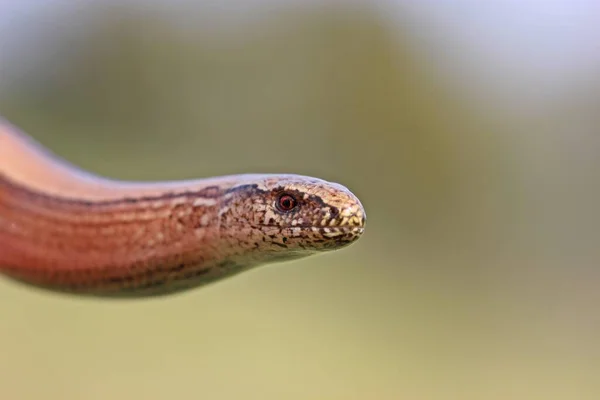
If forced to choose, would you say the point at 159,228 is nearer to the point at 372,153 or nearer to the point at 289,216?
the point at 289,216

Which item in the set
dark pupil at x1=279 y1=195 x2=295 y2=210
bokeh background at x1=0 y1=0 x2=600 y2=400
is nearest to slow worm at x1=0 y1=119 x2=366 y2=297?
dark pupil at x1=279 y1=195 x2=295 y2=210

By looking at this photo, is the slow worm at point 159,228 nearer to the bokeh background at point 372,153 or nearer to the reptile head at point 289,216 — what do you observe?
the reptile head at point 289,216

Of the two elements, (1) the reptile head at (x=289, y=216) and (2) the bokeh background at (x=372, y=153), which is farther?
(2) the bokeh background at (x=372, y=153)

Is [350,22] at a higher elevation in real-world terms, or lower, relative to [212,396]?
higher

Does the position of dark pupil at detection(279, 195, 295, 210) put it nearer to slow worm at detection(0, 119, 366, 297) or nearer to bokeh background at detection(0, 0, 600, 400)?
slow worm at detection(0, 119, 366, 297)

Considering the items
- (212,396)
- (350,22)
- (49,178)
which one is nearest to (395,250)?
(350,22)

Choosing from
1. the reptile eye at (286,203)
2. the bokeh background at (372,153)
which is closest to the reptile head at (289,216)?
the reptile eye at (286,203)

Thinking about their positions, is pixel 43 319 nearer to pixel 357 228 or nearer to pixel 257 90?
pixel 357 228
